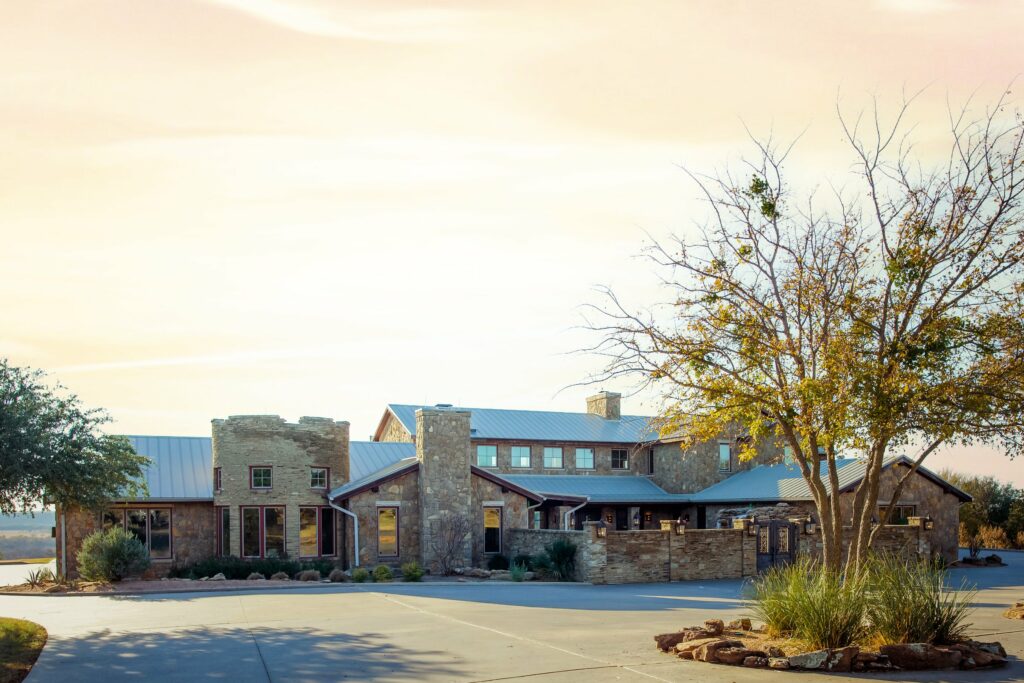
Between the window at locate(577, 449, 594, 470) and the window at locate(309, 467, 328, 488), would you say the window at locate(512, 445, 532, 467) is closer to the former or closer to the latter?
the window at locate(577, 449, 594, 470)

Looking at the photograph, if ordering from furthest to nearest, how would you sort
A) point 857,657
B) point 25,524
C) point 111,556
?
point 25,524 < point 111,556 < point 857,657

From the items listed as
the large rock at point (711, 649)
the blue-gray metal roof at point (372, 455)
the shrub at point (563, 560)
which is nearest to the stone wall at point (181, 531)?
the blue-gray metal roof at point (372, 455)

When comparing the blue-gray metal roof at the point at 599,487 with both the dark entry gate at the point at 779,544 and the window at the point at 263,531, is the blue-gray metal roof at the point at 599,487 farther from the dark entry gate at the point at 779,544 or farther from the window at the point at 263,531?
the window at the point at 263,531

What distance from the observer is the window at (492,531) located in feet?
112

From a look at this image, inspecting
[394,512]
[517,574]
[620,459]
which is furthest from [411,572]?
[620,459]

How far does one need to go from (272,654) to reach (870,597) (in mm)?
8739

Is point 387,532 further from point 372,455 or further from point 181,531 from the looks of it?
point 181,531

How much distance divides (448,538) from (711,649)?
67.0 feet

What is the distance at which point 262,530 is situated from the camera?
32656mm

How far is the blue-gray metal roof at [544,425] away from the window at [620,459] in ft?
1.95

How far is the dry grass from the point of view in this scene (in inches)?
527

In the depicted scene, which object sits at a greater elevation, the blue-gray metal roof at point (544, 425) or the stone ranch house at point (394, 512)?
the blue-gray metal roof at point (544, 425)

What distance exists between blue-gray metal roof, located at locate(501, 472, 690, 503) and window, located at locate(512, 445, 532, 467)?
2.03 feet

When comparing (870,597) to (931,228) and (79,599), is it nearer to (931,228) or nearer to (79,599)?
(931,228)
